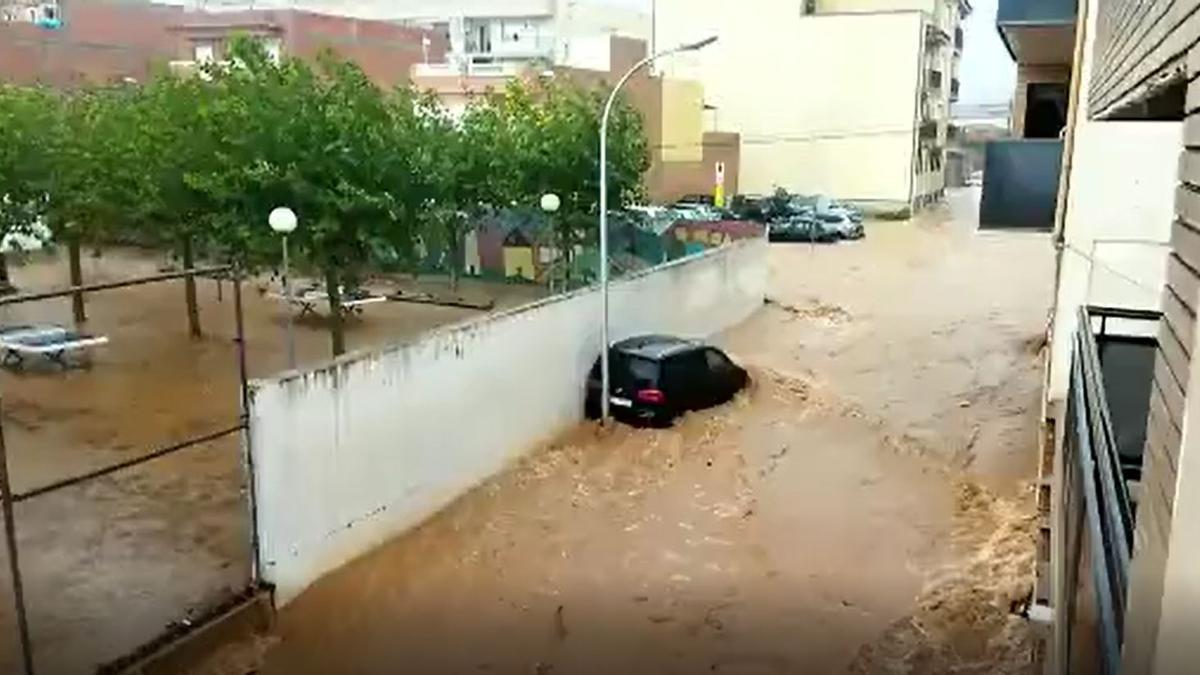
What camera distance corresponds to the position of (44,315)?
2161cm

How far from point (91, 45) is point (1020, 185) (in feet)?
104

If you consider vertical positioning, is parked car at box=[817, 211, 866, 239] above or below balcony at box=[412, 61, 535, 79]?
below

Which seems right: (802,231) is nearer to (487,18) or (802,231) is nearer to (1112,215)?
(487,18)

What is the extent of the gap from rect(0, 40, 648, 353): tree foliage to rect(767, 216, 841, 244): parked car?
51.6 feet

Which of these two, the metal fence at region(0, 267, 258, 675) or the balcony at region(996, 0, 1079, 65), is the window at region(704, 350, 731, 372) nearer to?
the balcony at region(996, 0, 1079, 65)

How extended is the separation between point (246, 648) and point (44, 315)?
620 inches

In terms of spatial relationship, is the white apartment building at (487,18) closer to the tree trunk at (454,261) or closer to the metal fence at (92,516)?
the tree trunk at (454,261)

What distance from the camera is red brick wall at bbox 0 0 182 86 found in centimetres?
3209

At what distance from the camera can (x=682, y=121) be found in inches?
1636

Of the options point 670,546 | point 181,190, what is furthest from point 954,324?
point 181,190

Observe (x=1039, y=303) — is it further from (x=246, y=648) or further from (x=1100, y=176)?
(x=246, y=648)

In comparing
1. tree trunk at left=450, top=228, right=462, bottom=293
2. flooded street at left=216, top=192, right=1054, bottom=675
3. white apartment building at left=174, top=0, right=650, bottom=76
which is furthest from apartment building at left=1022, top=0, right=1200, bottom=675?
white apartment building at left=174, top=0, right=650, bottom=76

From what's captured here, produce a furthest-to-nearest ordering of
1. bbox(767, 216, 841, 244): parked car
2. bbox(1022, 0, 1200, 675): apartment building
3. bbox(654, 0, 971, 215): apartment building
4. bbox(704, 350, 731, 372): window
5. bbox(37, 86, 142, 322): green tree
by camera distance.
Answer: bbox(654, 0, 971, 215): apartment building < bbox(767, 216, 841, 244): parked car < bbox(37, 86, 142, 322): green tree < bbox(704, 350, 731, 372): window < bbox(1022, 0, 1200, 675): apartment building

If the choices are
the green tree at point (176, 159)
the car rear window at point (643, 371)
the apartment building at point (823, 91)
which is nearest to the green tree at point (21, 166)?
the green tree at point (176, 159)
